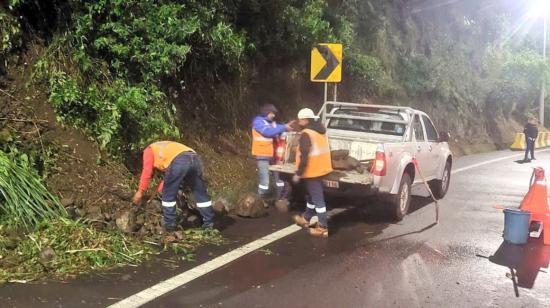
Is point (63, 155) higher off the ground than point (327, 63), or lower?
lower

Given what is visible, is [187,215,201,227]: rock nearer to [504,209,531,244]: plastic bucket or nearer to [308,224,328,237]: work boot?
[308,224,328,237]: work boot

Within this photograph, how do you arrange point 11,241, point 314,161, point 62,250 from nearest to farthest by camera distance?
point 11,241 → point 62,250 → point 314,161

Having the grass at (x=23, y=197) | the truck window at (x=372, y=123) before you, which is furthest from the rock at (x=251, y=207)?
the grass at (x=23, y=197)

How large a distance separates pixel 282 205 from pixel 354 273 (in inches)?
126

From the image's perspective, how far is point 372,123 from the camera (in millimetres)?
9867

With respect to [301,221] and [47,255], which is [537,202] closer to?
[301,221]

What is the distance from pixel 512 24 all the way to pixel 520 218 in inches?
1337

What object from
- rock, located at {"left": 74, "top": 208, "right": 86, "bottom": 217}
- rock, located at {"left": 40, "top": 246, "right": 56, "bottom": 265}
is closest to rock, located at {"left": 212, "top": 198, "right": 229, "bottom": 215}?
rock, located at {"left": 74, "top": 208, "right": 86, "bottom": 217}

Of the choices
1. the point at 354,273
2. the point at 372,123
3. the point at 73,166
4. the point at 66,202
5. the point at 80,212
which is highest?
the point at 372,123

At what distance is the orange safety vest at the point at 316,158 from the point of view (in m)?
7.45

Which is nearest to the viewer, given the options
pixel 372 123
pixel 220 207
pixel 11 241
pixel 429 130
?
pixel 11 241

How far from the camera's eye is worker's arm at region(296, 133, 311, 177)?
7.41 metres

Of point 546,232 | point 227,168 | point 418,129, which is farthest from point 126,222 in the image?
point 418,129

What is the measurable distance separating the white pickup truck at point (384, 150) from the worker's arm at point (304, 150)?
0.78 meters
